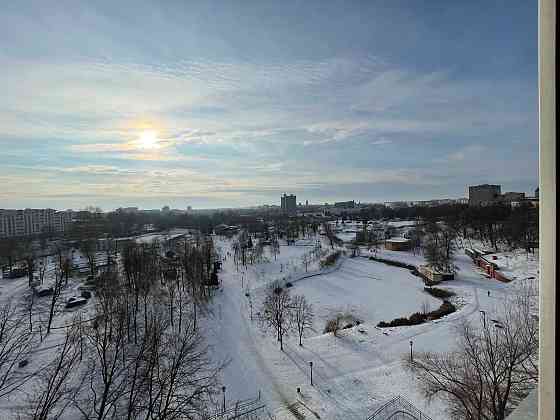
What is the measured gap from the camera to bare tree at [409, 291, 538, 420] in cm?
293

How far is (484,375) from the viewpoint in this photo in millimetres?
3465

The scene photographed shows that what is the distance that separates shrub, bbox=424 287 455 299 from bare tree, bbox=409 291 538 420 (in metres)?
3.71

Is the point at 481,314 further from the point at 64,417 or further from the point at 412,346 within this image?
the point at 64,417

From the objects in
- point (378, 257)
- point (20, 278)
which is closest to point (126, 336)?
point (20, 278)

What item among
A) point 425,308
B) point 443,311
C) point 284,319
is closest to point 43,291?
point 284,319

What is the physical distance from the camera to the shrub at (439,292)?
8869mm

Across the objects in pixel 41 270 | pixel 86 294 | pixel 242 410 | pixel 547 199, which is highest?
pixel 547 199

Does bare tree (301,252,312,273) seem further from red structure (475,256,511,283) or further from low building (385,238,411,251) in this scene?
red structure (475,256,511,283)

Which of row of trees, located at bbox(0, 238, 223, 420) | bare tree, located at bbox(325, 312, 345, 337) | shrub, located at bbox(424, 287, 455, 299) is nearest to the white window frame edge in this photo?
row of trees, located at bbox(0, 238, 223, 420)

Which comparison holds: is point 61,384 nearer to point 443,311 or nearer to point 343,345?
point 343,345

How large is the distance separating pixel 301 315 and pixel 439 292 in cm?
418

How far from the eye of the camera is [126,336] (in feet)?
20.6

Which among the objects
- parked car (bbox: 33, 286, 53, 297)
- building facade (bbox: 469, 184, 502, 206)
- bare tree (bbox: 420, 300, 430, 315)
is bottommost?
bare tree (bbox: 420, 300, 430, 315)

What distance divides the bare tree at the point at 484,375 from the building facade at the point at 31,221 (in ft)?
78.8
